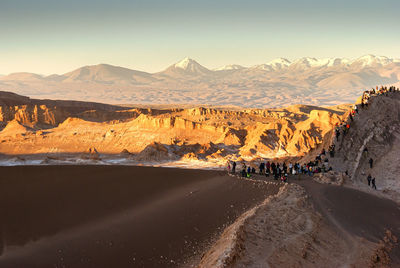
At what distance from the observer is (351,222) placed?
979 cm

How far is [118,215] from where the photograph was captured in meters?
11.1

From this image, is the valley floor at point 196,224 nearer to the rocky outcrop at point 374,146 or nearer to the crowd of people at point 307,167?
the crowd of people at point 307,167

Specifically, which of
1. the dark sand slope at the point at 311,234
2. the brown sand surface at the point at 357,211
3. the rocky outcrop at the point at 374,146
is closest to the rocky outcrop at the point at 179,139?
the rocky outcrop at the point at 374,146

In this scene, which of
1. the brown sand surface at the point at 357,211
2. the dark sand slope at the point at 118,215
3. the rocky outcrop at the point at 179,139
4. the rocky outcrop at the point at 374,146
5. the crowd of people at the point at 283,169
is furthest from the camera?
the rocky outcrop at the point at 179,139

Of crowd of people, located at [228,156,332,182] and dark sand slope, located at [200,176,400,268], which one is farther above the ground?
crowd of people, located at [228,156,332,182]

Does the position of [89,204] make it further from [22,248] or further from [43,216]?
[22,248]

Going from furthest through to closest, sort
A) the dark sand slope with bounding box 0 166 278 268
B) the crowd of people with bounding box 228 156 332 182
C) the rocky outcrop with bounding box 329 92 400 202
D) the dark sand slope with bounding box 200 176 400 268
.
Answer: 1. the rocky outcrop with bounding box 329 92 400 202
2. the crowd of people with bounding box 228 156 332 182
3. the dark sand slope with bounding box 0 166 278 268
4. the dark sand slope with bounding box 200 176 400 268

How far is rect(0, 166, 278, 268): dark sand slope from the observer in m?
8.98

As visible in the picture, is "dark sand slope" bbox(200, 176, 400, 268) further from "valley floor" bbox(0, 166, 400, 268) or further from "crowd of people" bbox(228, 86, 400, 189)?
"crowd of people" bbox(228, 86, 400, 189)

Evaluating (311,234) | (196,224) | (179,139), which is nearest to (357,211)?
(311,234)

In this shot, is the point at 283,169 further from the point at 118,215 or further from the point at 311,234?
the point at 118,215

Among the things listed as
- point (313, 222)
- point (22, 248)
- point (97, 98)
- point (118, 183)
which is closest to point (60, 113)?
point (118, 183)

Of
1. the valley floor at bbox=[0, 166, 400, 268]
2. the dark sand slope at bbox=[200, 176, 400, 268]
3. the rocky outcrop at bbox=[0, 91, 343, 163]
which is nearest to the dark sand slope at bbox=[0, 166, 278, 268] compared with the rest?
the valley floor at bbox=[0, 166, 400, 268]

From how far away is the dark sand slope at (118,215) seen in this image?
29.5ft
